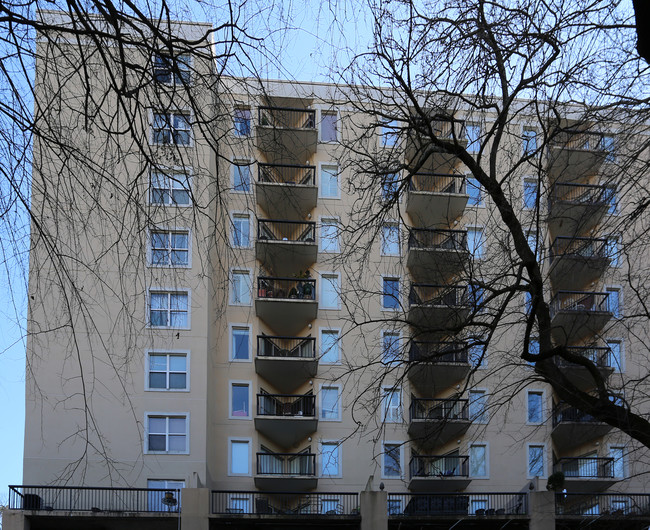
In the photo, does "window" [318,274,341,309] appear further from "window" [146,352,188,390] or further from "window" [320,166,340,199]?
"window" [146,352,188,390]

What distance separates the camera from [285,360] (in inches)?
1231

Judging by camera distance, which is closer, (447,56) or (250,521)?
(447,56)

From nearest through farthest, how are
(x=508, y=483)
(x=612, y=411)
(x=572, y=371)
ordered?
(x=612, y=411) < (x=572, y=371) < (x=508, y=483)

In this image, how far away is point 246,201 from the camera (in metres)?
7.36

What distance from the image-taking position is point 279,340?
1287 inches

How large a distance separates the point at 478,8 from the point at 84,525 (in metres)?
22.6

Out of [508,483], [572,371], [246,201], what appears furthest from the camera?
[508,483]

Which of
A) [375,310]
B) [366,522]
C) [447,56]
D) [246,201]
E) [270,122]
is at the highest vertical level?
[375,310]

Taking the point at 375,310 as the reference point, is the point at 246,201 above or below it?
below

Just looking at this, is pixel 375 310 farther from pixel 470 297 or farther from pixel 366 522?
pixel 470 297

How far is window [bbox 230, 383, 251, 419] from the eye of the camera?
1244 inches

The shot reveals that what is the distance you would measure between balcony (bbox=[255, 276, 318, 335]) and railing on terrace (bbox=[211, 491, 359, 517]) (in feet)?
17.9

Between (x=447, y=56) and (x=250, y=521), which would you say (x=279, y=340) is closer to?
(x=250, y=521)

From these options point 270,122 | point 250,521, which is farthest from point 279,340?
point 270,122
